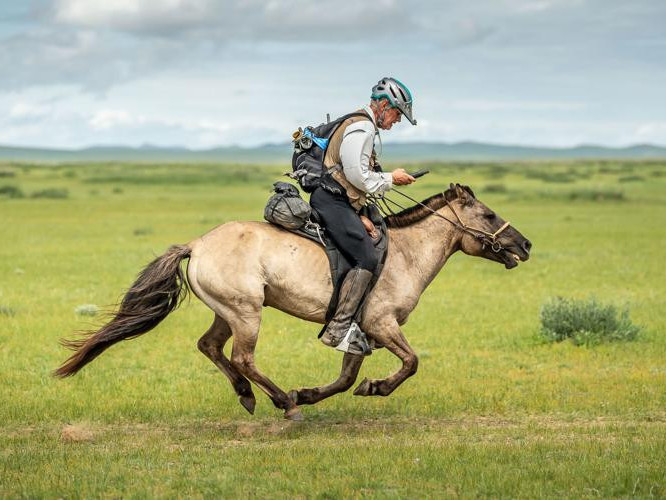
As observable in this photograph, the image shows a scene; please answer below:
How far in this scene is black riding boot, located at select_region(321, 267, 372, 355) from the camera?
9.23 meters

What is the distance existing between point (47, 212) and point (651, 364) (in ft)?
117

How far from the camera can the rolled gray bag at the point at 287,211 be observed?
927cm

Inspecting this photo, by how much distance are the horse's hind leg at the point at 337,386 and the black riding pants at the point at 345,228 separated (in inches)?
36.1

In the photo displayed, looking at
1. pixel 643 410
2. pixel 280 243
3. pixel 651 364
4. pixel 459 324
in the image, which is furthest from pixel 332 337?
pixel 459 324

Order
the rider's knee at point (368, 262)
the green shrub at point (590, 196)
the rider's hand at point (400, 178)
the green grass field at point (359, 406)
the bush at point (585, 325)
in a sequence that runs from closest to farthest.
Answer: the green grass field at point (359, 406), the rider's hand at point (400, 178), the rider's knee at point (368, 262), the bush at point (585, 325), the green shrub at point (590, 196)

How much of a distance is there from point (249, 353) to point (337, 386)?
90 cm

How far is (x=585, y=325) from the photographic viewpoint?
612 inches

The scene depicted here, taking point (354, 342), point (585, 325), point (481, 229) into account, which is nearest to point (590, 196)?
point (585, 325)

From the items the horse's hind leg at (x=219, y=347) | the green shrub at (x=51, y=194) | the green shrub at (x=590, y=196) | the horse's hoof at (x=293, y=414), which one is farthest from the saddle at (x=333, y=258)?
the green shrub at (x=590, y=196)

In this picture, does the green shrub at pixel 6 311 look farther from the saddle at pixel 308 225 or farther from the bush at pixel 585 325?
the saddle at pixel 308 225

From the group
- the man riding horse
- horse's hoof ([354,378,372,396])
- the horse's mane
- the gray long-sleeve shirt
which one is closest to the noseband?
the horse's mane

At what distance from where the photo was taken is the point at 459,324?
17.4 m

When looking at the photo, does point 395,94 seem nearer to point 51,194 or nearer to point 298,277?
point 298,277

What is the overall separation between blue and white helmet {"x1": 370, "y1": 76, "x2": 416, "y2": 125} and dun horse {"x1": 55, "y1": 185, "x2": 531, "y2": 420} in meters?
1.09
